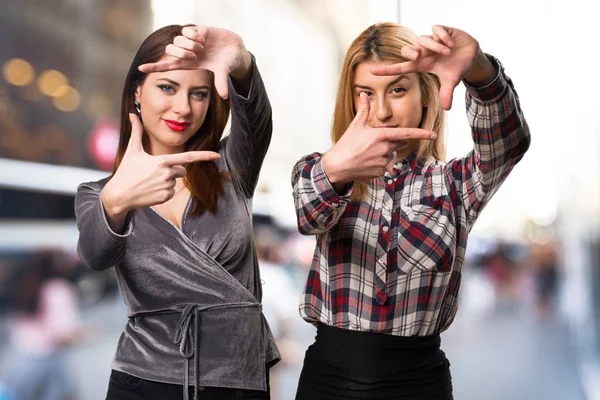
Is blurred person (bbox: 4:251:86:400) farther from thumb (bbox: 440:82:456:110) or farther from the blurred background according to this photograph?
thumb (bbox: 440:82:456:110)

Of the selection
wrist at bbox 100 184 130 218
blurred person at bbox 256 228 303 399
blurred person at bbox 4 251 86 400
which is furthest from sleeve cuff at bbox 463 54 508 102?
blurred person at bbox 256 228 303 399

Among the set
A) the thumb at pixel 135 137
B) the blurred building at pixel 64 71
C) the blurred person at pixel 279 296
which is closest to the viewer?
the thumb at pixel 135 137

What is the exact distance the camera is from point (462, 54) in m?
1.08

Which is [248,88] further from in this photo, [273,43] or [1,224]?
[273,43]

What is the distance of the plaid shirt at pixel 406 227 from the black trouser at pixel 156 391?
19cm

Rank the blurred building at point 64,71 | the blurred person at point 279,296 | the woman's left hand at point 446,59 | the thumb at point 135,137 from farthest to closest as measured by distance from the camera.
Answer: the blurred person at point 279,296
the blurred building at point 64,71
the thumb at point 135,137
the woman's left hand at point 446,59

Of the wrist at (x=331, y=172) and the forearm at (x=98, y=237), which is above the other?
the wrist at (x=331, y=172)

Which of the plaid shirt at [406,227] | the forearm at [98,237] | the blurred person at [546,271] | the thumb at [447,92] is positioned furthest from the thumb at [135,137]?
the blurred person at [546,271]

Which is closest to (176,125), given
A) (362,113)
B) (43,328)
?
(362,113)

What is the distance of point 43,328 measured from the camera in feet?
7.81

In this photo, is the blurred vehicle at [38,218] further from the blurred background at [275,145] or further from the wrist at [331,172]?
the wrist at [331,172]

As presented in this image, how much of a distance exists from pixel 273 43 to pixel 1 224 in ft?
4.21

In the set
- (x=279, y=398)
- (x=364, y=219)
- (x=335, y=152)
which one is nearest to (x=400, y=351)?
(x=364, y=219)

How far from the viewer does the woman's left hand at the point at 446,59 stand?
3.52 ft
